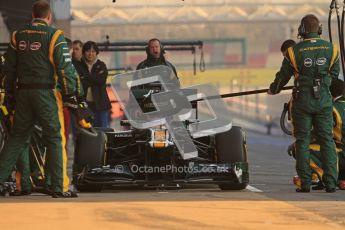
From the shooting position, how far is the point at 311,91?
14.1m

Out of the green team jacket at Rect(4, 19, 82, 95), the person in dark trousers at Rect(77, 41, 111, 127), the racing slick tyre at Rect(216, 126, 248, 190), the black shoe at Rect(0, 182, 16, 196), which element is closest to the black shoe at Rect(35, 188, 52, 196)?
the black shoe at Rect(0, 182, 16, 196)

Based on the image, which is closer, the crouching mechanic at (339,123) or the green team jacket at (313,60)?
the green team jacket at (313,60)

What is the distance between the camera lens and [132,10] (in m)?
86.1

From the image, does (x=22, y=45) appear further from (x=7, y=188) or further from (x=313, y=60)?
(x=313, y=60)

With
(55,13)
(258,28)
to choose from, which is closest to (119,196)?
(55,13)

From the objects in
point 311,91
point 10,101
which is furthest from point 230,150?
point 10,101

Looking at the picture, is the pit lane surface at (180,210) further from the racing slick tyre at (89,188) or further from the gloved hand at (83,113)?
the gloved hand at (83,113)

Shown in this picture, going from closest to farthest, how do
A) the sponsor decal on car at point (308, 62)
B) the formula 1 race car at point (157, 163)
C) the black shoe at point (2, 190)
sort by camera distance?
→ the black shoe at point (2, 190) → the sponsor decal on car at point (308, 62) → the formula 1 race car at point (157, 163)

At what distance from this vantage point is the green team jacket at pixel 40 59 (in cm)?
1254

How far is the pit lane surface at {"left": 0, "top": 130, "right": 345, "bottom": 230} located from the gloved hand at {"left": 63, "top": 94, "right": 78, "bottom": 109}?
2.86 feet

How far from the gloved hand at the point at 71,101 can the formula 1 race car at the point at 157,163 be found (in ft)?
5.66

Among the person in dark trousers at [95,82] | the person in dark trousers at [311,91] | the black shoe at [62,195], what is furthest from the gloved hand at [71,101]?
the person in dark trousers at [95,82]

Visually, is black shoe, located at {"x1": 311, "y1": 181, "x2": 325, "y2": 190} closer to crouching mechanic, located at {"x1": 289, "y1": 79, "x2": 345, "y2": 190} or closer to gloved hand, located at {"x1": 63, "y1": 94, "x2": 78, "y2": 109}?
crouching mechanic, located at {"x1": 289, "y1": 79, "x2": 345, "y2": 190}

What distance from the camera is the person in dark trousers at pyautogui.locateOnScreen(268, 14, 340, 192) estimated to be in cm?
1409
